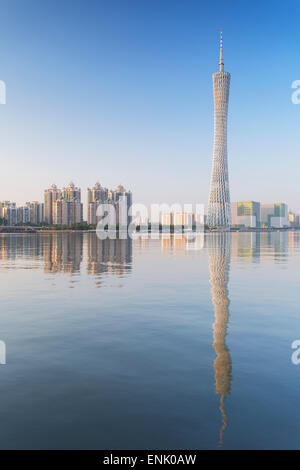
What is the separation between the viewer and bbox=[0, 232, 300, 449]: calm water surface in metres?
6.19

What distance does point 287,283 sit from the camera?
21.3m

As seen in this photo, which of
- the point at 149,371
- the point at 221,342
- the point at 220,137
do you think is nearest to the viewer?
the point at 149,371

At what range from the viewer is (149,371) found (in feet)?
28.3

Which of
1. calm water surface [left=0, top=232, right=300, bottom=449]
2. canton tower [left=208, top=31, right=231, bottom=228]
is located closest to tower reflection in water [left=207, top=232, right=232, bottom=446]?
calm water surface [left=0, top=232, right=300, bottom=449]

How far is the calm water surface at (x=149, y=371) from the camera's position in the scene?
20.3 ft

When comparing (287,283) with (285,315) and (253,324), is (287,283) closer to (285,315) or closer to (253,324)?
(285,315)

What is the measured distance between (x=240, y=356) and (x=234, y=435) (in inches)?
140

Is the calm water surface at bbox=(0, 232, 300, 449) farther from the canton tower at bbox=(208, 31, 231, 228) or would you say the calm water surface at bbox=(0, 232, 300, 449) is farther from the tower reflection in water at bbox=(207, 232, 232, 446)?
the canton tower at bbox=(208, 31, 231, 228)

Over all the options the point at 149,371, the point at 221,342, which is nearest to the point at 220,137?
the point at 221,342

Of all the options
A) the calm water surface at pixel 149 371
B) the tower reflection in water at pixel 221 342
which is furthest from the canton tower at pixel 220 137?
the calm water surface at pixel 149 371

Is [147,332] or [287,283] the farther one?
[287,283]

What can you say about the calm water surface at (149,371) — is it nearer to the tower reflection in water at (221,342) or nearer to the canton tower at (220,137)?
the tower reflection in water at (221,342)

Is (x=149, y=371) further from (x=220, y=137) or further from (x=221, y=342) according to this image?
(x=220, y=137)

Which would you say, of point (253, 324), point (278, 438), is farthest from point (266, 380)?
point (253, 324)
